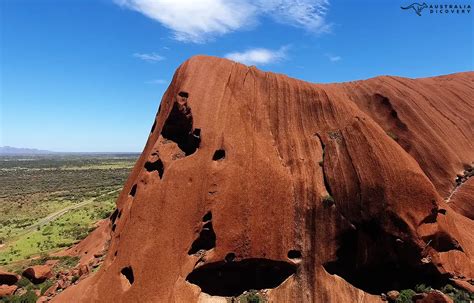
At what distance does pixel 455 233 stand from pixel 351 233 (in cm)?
846

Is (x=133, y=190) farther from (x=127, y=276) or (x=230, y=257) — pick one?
(x=230, y=257)

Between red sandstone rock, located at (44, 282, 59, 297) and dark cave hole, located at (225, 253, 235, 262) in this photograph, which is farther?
red sandstone rock, located at (44, 282, 59, 297)

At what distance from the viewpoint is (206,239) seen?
24438mm

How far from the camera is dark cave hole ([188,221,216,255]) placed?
950 inches

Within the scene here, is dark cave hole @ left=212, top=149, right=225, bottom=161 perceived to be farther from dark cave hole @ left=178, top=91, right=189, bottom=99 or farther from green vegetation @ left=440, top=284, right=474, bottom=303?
green vegetation @ left=440, top=284, right=474, bottom=303

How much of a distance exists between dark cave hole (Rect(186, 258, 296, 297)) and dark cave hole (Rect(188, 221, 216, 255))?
1253 millimetres

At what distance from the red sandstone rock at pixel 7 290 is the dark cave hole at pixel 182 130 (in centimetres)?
1759

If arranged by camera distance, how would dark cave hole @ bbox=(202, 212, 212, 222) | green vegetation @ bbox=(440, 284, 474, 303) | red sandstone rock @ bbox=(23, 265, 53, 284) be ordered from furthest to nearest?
red sandstone rock @ bbox=(23, 265, 53, 284)
dark cave hole @ bbox=(202, 212, 212, 222)
green vegetation @ bbox=(440, 284, 474, 303)

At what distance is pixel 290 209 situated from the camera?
85.5 feet

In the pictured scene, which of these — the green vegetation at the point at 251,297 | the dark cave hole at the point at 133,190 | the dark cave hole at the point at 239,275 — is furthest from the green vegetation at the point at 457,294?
the dark cave hole at the point at 133,190

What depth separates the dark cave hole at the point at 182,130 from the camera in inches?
1096

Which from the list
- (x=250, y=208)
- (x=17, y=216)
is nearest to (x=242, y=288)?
(x=250, y=208)

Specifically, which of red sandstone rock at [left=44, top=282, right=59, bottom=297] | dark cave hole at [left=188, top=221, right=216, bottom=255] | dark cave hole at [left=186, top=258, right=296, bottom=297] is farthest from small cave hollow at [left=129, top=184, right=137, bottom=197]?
dark cave hole at [left=186, top=258, right=296, bottom=297]

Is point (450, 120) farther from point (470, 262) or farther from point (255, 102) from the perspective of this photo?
point (255, 102)
